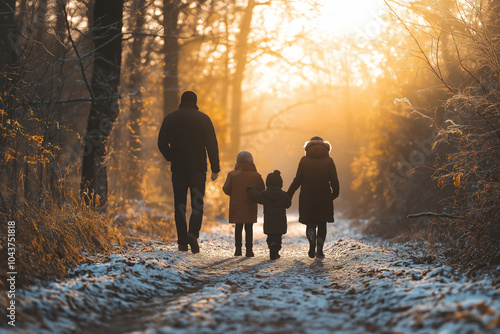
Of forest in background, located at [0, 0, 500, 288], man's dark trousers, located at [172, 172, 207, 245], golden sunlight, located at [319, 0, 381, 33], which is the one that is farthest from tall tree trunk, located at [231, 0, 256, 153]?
man's dark trousers, located at [172, 172, 207, 245]

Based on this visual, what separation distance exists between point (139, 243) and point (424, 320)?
6.32 meters

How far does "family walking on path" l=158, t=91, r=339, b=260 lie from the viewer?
321 inches

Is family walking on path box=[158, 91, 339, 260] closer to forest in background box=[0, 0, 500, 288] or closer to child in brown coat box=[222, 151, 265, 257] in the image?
child in brown coat box=[222, 151, 265, 257]

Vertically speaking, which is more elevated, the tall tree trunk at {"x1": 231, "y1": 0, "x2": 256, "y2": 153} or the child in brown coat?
the tall tree trunk at {"x1": 231, "y1": 0, "x2": 256, "y2": 153}

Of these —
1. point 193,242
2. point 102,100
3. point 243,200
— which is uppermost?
point 102,100

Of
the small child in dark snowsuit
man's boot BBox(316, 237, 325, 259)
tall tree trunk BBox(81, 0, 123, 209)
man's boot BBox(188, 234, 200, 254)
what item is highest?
tall tree trunk BBox(81, 0, 123, 209)

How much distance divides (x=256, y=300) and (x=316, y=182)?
408 centimetres

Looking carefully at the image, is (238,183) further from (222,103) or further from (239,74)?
(222,103)

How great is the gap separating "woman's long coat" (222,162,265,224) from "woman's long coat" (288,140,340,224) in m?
0.70

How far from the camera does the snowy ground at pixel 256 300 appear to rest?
387 centimetres

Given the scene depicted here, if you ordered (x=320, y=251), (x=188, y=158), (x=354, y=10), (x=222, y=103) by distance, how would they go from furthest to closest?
(x=222, y=103)
(x=354, y=10)
(x=320, y=251)
(x=188, y=158)

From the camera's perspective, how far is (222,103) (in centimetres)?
2916

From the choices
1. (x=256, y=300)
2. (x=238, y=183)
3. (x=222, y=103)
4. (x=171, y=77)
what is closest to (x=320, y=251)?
(x=238, y=183)

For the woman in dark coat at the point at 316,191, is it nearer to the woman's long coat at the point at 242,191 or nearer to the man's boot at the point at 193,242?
the woman's long coat at the point at 242,191
